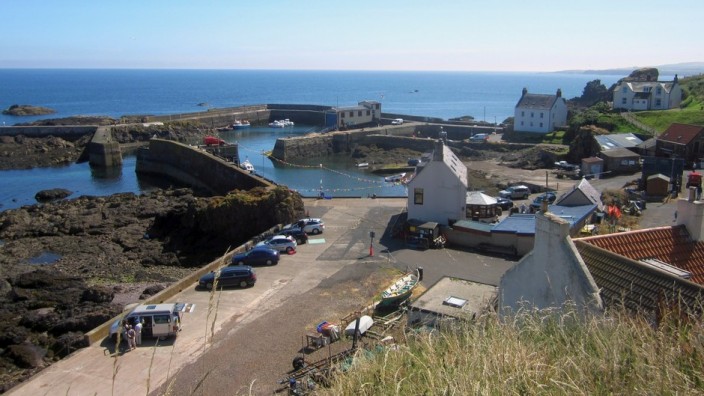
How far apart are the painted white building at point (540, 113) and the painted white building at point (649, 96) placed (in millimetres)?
7715

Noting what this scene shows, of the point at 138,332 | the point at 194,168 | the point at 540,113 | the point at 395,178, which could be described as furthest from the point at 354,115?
the point at 138,332

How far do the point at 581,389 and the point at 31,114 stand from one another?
119 metres

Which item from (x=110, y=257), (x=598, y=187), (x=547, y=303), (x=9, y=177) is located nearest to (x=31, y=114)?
(x=9, y=177)

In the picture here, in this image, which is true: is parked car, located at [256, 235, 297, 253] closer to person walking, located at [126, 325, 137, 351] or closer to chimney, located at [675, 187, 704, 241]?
person walking, located at [126, 325, 137, 351]

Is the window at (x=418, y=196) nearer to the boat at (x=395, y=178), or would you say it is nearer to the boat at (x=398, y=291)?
the boat at (x=398, y=291)

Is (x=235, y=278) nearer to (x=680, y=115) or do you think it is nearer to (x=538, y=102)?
(x=680, y=115)

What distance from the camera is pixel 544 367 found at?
4.94 m

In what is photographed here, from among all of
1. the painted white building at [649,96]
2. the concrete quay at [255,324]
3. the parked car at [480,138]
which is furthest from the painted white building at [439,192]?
the painted white building at [649,96]

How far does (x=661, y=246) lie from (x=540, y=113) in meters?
50.8

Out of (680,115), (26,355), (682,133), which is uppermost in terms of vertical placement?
(680,115)

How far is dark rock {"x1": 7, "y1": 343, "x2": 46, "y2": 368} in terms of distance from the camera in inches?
639

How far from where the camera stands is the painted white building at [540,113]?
195 feet

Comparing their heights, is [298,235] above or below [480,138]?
below

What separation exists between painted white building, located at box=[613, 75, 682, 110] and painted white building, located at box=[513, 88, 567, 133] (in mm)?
7715
